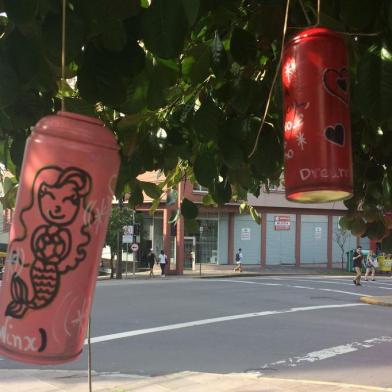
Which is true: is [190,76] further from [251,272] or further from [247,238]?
[247,238]

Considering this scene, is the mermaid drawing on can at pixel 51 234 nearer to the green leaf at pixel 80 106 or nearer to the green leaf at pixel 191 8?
the green leaf at pixel 191 8

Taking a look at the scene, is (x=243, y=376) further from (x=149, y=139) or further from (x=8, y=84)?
(x=8, y=84)

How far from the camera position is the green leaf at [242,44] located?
240cm

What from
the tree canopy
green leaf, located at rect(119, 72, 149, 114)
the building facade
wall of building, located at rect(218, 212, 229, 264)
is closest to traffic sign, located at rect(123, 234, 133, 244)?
the building facade

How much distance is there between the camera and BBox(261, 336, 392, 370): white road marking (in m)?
9.08

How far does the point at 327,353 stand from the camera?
32.8ft

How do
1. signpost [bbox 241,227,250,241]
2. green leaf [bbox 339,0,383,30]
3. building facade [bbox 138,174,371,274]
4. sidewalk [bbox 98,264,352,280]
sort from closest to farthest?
green leaf [bbox 339,0,383,30] < sidewalk [bbox 98,264,352,280] < building facade [bbox 138,174,371,274] < signpost [bbox 241,227,250,241]

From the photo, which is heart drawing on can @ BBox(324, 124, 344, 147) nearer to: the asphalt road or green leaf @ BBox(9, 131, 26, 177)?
green leaf @ BBox(9, 131, 26, 177)

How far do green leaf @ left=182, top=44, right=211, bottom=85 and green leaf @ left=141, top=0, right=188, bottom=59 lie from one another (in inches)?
30.2

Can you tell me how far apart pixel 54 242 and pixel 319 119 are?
754 millimetres

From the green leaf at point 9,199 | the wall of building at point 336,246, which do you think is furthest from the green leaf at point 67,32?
the wall of building at point 336,246

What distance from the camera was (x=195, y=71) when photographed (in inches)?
97.7

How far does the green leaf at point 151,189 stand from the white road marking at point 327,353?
5.20 metres

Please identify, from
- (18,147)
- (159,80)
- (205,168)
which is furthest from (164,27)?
(18,147)
